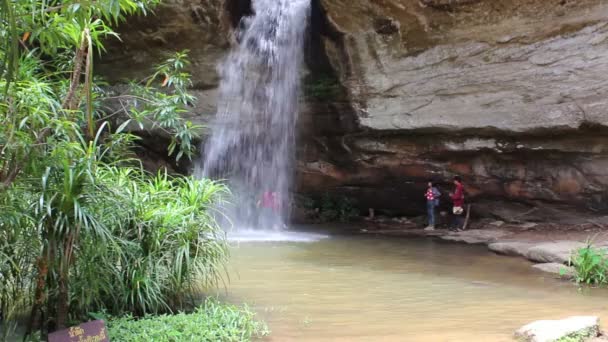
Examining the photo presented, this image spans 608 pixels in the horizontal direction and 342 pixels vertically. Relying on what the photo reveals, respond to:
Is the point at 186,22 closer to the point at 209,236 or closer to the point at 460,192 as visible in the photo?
the point at 460,192

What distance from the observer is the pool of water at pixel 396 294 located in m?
4.80

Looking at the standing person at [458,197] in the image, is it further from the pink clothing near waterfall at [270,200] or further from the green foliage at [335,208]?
the pink clothing near waterfall at [270,200]

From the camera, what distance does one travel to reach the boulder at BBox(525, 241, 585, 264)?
8039mm

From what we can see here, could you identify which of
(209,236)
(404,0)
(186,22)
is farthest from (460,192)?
(209,236)

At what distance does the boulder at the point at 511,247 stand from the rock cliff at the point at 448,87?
2.35 meters

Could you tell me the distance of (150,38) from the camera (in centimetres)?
1237

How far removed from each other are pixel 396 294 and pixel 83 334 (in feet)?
12.3

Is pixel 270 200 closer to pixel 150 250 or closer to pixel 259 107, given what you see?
pixel 259 107

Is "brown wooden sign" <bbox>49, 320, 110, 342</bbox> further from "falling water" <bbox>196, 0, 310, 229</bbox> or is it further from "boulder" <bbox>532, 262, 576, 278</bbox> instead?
"falling water" <bbox>196, 0, 310, 229</bbox>

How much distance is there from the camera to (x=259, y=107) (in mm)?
13477

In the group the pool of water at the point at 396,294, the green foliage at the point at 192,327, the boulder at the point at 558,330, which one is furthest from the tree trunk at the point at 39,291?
the boulder at the point at 558,330

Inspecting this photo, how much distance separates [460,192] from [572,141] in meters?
2.59

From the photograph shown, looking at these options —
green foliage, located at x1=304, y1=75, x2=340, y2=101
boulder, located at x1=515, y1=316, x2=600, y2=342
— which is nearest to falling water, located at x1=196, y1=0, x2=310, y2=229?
green foliage, located at x1=304, y1=75, x2=340, y2=101

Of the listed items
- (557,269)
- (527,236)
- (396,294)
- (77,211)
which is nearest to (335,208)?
(527,236)
